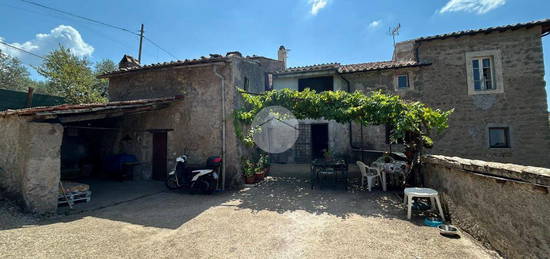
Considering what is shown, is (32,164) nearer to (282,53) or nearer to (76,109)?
(76,109)

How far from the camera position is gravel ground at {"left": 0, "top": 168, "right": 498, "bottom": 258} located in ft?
10.2

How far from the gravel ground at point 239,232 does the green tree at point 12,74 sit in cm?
3373

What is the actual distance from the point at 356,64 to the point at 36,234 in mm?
14019

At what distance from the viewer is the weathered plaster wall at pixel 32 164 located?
14.9 feet

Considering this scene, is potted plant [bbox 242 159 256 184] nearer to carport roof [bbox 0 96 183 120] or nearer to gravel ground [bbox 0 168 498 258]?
gravel ground [bbox 0 168 498 258]

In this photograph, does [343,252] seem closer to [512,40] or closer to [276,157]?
[276,157]

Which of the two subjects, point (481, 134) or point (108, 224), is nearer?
point (108, 224)

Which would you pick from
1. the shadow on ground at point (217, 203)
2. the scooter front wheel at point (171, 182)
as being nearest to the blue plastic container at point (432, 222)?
the shadow on ground at point (217, 203)

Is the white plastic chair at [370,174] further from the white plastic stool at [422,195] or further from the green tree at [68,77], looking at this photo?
the green tree at [68,77]

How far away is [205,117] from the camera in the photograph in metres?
7.36

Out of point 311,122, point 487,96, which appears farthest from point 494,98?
point 311,122

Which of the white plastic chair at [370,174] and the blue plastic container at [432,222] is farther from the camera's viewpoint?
the white plastic chair at [370,174]

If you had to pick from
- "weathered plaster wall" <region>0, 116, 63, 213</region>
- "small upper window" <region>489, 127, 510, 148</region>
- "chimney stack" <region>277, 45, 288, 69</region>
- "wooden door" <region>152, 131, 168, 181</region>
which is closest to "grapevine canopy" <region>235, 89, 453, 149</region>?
"wooden door" <region>152, 131, 168, 181</region>

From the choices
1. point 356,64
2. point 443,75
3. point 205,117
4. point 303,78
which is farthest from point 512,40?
point 205,117
